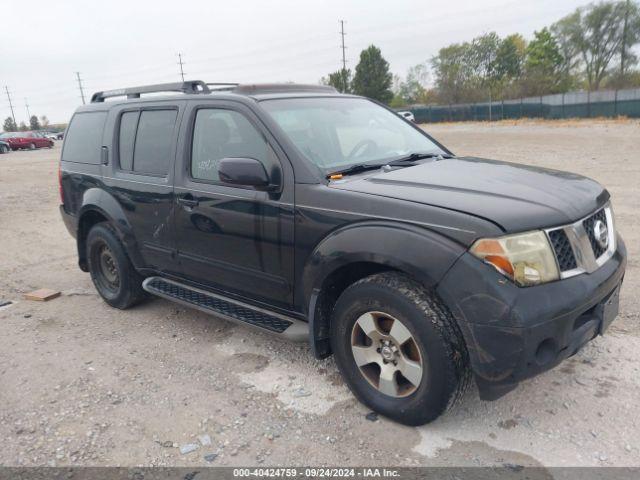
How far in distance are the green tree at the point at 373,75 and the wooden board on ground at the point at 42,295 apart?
206 ft

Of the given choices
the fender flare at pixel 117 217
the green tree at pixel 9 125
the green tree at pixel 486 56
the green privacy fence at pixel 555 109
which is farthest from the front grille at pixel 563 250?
the green tree at pixel 9 125

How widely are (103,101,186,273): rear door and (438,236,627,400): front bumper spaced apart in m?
2.36

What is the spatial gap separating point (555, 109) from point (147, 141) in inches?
1613

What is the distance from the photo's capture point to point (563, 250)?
8.57 feet

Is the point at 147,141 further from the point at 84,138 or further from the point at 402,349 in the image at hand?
the point at 402,349

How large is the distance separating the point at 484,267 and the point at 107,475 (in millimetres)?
2153

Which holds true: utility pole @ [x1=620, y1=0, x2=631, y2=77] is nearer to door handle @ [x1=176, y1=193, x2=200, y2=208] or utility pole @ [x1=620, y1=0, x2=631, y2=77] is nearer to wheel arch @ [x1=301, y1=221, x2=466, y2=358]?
door handle @ [x1=176, y1=193, x2=200, y2=208]

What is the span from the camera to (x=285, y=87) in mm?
4078

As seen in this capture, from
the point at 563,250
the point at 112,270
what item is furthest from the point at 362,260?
the point at 112,270

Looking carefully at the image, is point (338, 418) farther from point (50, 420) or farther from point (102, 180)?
point (102, 180)

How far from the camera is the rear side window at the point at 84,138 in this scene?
4797 mm

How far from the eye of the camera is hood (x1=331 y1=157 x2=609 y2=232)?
8.45 ft

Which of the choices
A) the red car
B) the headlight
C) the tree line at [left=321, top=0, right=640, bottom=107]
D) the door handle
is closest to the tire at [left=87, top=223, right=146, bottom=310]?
the door handle

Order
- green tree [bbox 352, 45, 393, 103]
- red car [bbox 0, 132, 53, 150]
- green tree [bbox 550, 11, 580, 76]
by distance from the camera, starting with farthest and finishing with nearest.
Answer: green tree [bbox 352, 45, 393, 103] → green tree [bbox 550, 11, 580, 76] → red car [bbox 0, 132, 53, 150]
